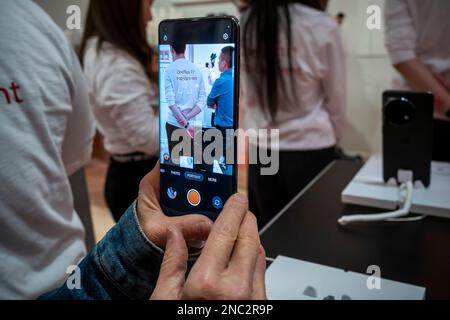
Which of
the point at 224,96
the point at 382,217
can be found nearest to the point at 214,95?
the point at 224,96

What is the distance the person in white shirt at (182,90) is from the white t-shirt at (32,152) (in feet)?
0.59

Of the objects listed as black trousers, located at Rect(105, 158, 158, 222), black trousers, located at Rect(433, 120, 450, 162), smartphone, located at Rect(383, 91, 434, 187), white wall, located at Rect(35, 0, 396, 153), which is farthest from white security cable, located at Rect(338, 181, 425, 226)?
white wall, located at Rect(35, 0, 396, 153)

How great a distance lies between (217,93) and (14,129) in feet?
0.77

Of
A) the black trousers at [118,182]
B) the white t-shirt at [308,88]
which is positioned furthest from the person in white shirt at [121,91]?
the white t-shirt at [308,88]

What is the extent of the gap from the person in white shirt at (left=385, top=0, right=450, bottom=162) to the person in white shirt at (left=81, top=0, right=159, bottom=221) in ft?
2.04

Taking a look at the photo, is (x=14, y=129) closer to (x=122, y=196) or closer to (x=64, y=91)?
(x=64, y=91)

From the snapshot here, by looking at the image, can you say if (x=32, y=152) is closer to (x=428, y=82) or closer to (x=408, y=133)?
(x=408, y=133)

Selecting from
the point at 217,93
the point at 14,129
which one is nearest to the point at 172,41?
the point at 217,93

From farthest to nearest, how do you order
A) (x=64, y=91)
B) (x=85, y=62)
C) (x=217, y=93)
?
(x=85, y=62)
(x=64, y=91)
(x=217, y=93)

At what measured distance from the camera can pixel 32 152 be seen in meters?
0.42

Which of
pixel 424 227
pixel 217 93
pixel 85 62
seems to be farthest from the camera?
pixel 85 62

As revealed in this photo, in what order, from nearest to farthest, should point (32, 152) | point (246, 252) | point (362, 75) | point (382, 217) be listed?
point (246, 252) → point (32, 152) → point (382, 217) → point (362, 75)

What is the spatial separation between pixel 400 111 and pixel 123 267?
0.56 m
